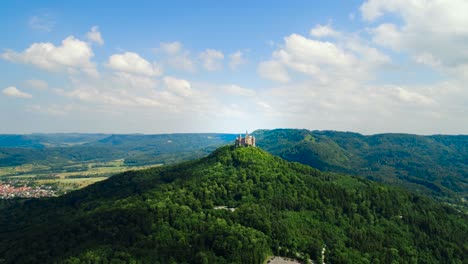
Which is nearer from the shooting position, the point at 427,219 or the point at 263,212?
the point at 263,212

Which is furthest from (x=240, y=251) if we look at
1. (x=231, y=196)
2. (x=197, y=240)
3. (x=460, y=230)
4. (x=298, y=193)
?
(x=460, y=230)

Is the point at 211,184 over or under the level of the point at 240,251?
over

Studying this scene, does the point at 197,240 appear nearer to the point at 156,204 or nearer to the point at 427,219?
the point at 156,204

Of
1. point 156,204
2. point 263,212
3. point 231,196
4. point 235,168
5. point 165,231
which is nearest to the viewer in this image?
point 165,231

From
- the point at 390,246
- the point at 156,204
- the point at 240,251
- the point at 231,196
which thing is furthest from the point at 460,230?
the point at 156,204

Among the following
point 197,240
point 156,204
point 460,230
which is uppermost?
point 156,204

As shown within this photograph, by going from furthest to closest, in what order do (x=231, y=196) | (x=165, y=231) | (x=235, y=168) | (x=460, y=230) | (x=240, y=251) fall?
(x=235, y=168)
(x=460, y=230)
(x=231, y=196)
(x=165, y=231)
(x=240, y=251)

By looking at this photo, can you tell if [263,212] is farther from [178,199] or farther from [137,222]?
[137,222]
